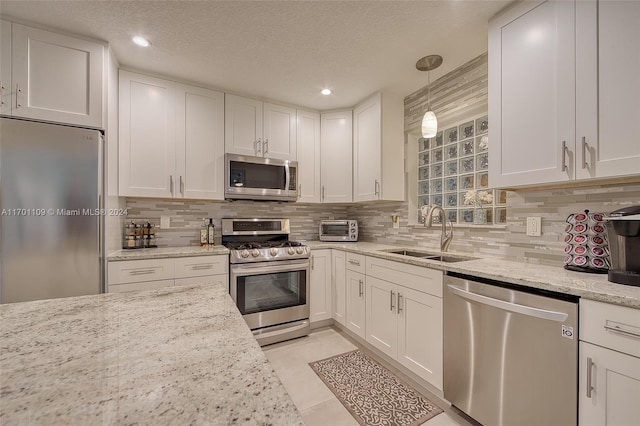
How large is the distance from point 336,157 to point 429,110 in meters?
1.29

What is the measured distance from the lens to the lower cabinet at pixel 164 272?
78.8 inches

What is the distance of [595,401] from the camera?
1.08 metres

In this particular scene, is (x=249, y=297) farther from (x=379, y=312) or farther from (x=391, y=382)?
(x=391, y=382)

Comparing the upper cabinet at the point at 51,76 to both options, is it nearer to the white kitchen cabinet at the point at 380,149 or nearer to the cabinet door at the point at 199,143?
the cabinet door at the point at 199,143

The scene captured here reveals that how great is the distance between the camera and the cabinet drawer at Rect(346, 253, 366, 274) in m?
2.41

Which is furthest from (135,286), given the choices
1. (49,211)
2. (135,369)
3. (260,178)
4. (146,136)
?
(135,369)

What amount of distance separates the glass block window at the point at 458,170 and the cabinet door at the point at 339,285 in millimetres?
919

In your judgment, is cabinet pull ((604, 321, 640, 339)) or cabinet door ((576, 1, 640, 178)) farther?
cabinet door ((576, 1, 640, 178))

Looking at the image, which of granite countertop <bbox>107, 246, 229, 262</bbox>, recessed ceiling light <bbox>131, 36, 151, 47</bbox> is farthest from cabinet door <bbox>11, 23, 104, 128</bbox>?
granite countertop <bbox>107, 246, 229, 262</bbox>

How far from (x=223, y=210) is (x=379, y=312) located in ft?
6.18

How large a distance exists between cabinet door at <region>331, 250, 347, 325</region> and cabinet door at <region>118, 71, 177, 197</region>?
1.65m

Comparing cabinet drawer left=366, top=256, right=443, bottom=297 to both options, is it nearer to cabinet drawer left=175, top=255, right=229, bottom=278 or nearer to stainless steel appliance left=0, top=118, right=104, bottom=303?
cabinet drawer left=175, top=255, right=229, bottom=278

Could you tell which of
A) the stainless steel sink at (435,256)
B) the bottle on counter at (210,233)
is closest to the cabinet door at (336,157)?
the stainless steel sink at (435,256)

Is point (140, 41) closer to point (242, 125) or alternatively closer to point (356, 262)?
point (242, 125)
